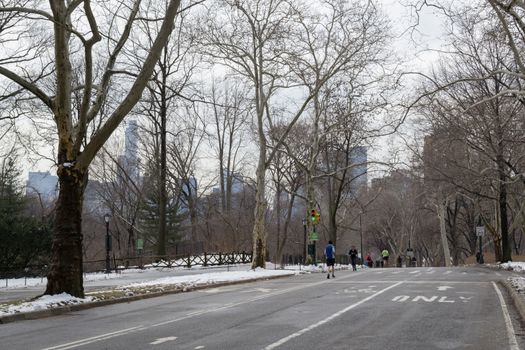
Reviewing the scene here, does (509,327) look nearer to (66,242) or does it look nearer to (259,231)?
(66,242)

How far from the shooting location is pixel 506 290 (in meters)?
18.8

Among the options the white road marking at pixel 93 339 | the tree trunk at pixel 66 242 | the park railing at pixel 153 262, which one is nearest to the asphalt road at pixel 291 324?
the white road marking at pixel 93 339

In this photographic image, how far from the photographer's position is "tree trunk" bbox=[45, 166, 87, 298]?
16672 millimetres

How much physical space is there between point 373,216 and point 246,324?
2880 inches

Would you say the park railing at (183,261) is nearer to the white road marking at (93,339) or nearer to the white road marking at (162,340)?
the white road marking at (93,339)

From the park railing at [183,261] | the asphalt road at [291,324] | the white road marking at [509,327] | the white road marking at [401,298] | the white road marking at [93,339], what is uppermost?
the park railing at [183,261]

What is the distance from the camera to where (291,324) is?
11.1 metres

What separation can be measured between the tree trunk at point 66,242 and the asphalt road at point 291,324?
4.67ft

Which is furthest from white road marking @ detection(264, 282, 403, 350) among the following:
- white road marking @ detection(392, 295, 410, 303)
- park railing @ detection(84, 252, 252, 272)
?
park railing @ detection(84, 252, 252, 272)

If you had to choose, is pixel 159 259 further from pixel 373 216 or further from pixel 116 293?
pixel 373 216

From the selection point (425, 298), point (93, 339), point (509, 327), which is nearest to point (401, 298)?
point (425, 298)

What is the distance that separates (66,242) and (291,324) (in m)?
8.09

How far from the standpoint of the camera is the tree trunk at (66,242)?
54.7ft

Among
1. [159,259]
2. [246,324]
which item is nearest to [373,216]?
[159,259]
